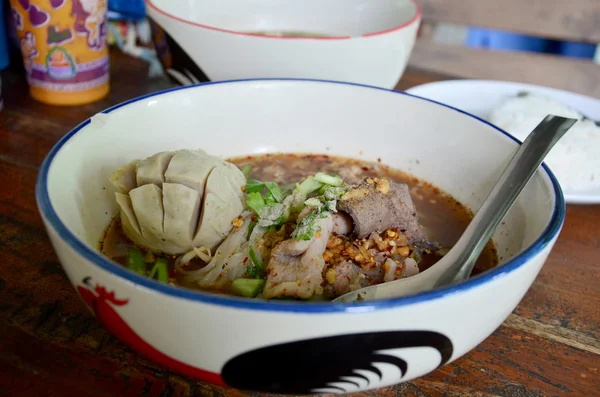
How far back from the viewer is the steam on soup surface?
78 centimetres

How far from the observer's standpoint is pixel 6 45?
162cm

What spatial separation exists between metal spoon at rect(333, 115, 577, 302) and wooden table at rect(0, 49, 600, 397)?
0.38 ft

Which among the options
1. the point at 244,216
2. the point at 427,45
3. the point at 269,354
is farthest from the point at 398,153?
the point at 427,45

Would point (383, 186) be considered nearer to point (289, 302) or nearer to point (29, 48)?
point (289, 302)

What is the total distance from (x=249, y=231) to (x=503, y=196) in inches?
15.9

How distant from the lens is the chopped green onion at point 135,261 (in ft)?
2.70

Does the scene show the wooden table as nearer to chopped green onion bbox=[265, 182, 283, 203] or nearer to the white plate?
chopped green onion bbox=[265, 182, 283, 203]

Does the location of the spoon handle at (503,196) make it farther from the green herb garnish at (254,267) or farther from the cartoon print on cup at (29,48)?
the cartoon print on cup at (29,48)

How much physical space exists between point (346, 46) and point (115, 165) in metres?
0.58

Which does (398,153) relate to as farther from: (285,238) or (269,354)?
(269,354)

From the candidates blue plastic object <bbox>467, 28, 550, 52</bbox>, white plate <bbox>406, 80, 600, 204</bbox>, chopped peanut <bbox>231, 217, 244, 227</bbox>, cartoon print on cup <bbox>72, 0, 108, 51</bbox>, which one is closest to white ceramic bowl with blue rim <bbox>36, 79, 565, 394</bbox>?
chopped peanut <bbox>231, 217, 244, 227</bbox>

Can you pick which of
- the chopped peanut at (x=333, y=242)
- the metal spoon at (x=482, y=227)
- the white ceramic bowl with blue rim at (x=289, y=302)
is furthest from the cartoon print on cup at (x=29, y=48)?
the metal spoon at (x=482, y=227)

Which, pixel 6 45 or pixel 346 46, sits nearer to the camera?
pixel 346 46

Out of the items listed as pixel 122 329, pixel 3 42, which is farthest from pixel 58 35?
pixel 122 329
